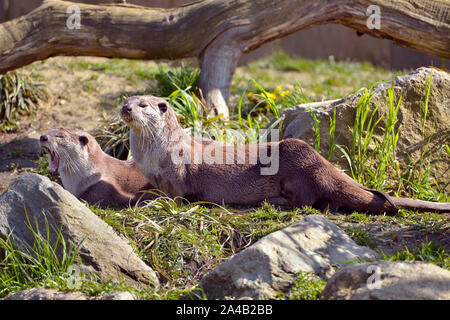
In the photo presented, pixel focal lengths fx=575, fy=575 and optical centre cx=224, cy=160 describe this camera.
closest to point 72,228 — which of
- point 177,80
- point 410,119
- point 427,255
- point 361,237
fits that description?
point 361,237

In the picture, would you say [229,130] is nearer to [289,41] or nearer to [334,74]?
[334,74]

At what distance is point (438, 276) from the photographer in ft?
8.38

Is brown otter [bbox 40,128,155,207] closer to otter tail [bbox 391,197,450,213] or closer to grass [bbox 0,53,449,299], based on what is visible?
grass [bbox 0,53,449,299]

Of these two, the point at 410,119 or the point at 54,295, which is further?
the point at 410,119

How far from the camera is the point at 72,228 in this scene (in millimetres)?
3273

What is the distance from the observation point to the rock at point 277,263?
285 cm

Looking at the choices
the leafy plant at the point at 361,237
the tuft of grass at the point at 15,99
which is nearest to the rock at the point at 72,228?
the leafy plant at the point at 361,237

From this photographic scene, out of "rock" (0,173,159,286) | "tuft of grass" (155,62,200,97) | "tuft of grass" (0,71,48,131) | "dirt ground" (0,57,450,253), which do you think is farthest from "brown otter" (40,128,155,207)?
"tuft of grass" (0,71,48,131)

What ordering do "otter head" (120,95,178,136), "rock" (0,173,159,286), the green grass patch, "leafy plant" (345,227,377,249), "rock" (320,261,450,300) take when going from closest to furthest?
"rock" (320,261,450,300)
the green grass patch
"rock" (0,173,159,286)
"leafy plant" (345,227,377,249)
"otter head" (120,95,178,136)

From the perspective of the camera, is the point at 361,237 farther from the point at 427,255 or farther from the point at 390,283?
the point at 390,283

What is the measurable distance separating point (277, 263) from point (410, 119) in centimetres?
246

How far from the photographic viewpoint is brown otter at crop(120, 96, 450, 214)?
13.3ft

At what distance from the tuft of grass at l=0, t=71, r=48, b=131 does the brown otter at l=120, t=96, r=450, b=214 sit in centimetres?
261
